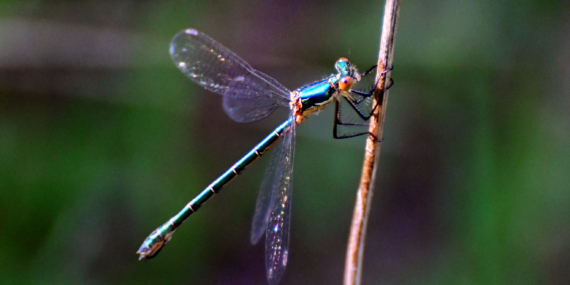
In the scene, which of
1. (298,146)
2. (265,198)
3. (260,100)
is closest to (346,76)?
(260,100)

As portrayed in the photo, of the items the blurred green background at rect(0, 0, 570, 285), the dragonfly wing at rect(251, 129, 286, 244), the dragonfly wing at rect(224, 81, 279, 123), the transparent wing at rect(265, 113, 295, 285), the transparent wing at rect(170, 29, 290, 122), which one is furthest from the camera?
the blurred green background at rect(0, 0, 570, 285)

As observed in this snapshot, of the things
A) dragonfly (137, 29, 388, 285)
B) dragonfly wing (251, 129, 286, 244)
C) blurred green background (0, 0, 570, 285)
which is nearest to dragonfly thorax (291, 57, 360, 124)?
dragonfly (137, 29, 388, 285)

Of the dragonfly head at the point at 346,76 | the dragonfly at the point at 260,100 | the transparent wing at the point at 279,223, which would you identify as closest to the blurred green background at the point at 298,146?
the dragonfly at the point at 260,100

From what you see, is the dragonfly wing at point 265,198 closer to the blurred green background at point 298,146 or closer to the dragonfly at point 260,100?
the dragonfly at point 260,100

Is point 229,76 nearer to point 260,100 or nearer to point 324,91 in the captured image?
point 260,100

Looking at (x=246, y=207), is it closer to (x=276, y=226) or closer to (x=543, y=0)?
(x=276, y=226)

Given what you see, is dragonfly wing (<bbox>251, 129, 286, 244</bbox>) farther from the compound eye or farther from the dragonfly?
the compound eye

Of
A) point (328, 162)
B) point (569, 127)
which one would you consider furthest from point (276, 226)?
point (569, 127)
